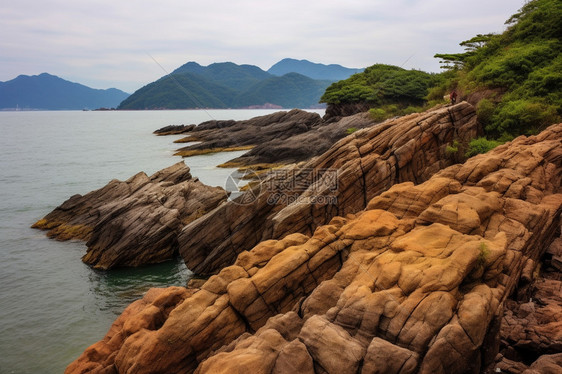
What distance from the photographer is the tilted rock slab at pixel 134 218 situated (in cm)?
2778

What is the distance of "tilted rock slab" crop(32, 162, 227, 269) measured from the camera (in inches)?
1094

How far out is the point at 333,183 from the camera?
73.7 feet

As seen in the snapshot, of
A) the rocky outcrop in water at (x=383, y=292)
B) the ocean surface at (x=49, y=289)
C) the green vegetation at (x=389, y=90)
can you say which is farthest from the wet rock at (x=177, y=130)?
the rocky outcrop in water at (x=383, y=292)

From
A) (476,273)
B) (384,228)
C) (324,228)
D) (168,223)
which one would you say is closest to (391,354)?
(476,273)

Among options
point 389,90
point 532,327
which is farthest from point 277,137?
point 532,327

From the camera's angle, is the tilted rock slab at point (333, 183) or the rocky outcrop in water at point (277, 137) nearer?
the tilted rock slab at point (333, 183)

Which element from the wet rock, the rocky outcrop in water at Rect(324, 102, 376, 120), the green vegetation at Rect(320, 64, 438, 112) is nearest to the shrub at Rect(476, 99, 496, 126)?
the green vegetation at Rect(320, 64, 438, 112)

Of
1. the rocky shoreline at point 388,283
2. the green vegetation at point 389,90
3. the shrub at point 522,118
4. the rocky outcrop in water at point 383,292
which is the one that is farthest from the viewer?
the green vegetation at point 389,90

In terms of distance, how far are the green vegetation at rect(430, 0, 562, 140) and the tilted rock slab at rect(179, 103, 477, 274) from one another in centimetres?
331

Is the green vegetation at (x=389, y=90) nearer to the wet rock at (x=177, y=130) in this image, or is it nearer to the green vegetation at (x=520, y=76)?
the green vegetation at (x=520, y=76)

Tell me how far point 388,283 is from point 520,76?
93.2 ft

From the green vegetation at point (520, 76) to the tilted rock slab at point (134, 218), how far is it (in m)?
23.3

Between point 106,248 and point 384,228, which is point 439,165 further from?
point 106,248

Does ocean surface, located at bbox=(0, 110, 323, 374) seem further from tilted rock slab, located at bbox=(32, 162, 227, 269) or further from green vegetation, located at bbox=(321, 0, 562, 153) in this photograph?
green vegetation, located at bbox=(321, 0, 562, 153)
